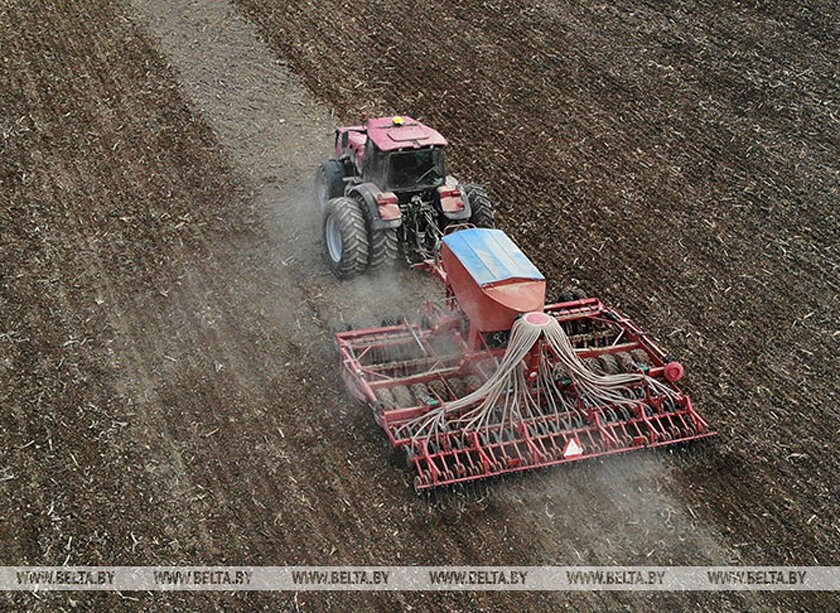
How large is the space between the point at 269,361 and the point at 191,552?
261cm

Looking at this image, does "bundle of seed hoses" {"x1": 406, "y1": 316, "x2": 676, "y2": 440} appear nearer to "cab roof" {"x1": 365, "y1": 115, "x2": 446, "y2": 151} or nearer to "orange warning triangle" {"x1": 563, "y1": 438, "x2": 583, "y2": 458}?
"orange warning triangle" {"x1": 563, "y1": 438, "x2": 583, "y2": 458}

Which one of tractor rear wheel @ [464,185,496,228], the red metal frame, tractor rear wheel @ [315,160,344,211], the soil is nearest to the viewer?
the soil

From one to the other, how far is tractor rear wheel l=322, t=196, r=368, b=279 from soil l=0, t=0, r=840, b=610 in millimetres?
355

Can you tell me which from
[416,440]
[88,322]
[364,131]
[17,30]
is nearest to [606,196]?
[364,131]

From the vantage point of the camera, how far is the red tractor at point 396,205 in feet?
33.2

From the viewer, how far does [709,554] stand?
293 inches

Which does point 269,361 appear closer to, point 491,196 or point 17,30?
point 491,196

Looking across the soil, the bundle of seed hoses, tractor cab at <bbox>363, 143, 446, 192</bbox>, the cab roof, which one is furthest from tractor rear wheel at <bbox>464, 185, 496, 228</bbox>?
the bundle of seed hoses

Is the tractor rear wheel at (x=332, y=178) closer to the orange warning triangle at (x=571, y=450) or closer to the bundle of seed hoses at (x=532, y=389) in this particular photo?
the bundle of seed hoses at (x=532, y=389)

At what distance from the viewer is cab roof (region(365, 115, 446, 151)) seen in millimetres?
10195

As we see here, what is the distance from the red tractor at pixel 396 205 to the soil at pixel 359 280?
453mm

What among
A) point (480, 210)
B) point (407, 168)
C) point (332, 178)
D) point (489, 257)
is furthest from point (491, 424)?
point (332, 178)

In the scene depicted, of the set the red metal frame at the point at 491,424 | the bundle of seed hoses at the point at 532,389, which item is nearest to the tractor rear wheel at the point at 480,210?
the red metal frame at the point at 491,424

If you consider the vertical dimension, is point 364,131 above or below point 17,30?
above
